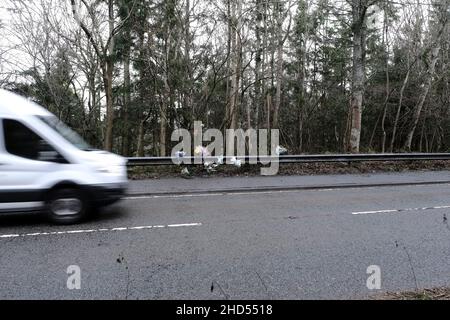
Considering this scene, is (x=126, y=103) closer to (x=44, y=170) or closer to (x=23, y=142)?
(x=23, y=142)

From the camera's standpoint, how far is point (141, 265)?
4855mm

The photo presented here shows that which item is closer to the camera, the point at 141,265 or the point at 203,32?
the point at 141,265

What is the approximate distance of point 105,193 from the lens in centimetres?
696

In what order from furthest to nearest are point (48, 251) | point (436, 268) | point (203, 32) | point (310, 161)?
point (203, 32), point (310, 161), point (48, 251), point (436, 268)

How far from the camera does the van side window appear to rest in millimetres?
6598

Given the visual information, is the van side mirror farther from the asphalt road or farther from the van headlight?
the asphalt road

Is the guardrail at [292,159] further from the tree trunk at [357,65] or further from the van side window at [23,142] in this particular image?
the van side window at [23,142]

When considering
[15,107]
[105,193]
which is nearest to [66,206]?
[105,193]

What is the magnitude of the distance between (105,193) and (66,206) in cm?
76

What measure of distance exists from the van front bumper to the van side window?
1.07 meters

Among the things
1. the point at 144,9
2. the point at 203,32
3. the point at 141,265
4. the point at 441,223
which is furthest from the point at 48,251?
the point at 144,9

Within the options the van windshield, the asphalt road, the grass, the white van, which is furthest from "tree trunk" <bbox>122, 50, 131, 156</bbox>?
the grass
